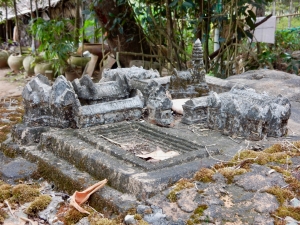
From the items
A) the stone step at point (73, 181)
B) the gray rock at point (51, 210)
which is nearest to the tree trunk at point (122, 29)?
the stone step at point (73, 181)

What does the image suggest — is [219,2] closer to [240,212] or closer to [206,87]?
[206,87]

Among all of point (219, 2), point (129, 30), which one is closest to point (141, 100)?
point (219, 2)

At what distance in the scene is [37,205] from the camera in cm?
338

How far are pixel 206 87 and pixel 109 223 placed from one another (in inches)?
129

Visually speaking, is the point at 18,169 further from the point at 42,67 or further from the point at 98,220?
the point at 42,67

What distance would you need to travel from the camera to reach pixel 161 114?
4766 millimetres

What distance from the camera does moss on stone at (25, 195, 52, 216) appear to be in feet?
11.0

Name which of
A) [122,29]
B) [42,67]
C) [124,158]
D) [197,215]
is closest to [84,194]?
[124,158]

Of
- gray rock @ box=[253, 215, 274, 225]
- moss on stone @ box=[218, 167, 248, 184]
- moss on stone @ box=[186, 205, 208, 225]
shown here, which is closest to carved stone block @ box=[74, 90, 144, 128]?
moss on stone @ box=[218, 167, 248, 184]

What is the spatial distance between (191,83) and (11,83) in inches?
259

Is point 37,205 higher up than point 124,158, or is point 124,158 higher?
point 124,158

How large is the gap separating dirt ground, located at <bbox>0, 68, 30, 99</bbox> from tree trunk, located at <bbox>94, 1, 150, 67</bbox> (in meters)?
2.37

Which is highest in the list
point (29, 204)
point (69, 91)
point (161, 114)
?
point (69, 91)

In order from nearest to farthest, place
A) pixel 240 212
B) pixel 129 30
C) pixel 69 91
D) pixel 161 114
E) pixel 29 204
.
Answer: pixel 240 212 < pixel 29 204 < pixel 69 91 < pixel 161 114 < pixel 129 30
